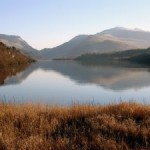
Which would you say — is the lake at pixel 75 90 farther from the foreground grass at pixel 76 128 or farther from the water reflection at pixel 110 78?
the foreground grass at pixel 76 128

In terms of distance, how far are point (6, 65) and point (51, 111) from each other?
7505 cm

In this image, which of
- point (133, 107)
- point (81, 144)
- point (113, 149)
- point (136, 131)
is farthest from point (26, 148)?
point (133, 107)

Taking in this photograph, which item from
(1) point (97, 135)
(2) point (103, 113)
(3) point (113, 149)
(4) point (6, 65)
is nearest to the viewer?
(3) point (113, 149)

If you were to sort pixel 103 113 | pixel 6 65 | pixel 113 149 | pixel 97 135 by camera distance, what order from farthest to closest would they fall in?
pixel 6 65 < pixel 103 113 < pixel 97 135 < pixel 113 149

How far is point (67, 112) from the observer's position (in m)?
12.1

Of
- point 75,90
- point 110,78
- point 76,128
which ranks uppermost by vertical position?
point 76,128

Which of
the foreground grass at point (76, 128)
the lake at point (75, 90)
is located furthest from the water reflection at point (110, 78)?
the foreground grass at point (76, 128)

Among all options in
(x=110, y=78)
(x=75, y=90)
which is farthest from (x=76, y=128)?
(x=110, y=78)

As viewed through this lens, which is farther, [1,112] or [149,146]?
[1,112]

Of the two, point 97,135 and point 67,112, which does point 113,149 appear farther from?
point 67,112

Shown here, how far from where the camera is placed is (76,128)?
1052cm

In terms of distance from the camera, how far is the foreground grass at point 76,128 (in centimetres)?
919

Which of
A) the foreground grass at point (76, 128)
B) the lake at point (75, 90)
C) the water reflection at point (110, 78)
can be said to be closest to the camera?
the foreground grass at point (76, 128)

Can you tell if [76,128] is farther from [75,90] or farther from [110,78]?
[110,78]
